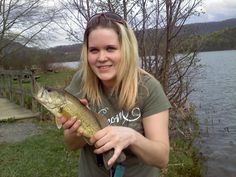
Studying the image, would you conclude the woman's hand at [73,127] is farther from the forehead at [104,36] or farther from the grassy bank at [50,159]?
the grassy bank at [50,159]

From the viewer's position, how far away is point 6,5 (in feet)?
79.6

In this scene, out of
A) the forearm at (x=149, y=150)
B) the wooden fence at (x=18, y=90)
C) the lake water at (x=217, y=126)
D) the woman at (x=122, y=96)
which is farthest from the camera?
the wooden fence at (x=18, y=90)

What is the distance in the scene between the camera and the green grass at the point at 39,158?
678cm

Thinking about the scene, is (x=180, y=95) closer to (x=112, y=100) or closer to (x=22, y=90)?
(x=112, y=100)

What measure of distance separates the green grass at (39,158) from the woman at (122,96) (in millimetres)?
4371

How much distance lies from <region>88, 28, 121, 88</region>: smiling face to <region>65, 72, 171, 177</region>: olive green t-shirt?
0.17 meters

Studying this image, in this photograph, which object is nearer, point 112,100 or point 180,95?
point 112,100

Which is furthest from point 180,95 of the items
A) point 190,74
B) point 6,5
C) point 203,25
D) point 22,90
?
point 6,5

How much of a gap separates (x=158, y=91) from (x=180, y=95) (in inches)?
203

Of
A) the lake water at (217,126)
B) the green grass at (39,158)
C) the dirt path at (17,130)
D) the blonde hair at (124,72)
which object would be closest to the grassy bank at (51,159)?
the green grass at (39,158)

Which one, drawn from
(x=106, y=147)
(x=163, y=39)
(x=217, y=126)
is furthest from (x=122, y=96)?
(x=217, y=126)

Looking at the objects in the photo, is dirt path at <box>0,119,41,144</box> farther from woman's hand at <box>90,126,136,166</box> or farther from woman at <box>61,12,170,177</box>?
woman's hand at <box>90,126,136,166</box>

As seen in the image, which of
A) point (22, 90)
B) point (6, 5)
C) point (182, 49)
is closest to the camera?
point (182, 49)

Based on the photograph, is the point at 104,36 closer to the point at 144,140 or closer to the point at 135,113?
the point at 135,113
